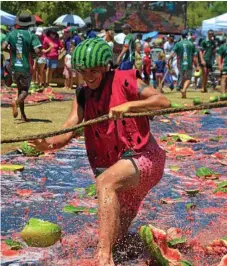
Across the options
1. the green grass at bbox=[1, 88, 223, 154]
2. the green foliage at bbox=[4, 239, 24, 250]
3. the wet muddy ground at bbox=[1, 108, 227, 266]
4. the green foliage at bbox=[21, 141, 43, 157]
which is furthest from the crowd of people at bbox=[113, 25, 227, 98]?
the green foliage at bbox=[4, 239, 24, 250]

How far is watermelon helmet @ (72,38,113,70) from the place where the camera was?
3.95 metres

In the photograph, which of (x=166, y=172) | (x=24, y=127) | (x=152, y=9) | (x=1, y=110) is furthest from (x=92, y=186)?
(x=152, y=9)

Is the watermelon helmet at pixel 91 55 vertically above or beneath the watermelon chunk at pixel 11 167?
above

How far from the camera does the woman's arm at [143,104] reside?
3.70 meters

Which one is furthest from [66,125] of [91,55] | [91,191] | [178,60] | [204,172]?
[178,60]

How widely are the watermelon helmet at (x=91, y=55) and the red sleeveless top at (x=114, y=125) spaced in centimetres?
16

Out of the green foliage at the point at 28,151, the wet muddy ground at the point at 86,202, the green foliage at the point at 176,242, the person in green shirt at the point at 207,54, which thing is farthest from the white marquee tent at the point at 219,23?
the green foliage at the point at 176,242

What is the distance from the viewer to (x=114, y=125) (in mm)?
4031

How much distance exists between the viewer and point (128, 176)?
3.84 meters

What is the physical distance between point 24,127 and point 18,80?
1119 mm

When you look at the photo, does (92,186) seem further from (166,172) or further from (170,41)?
(170,41)

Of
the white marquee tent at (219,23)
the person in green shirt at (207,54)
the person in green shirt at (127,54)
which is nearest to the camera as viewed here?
the person in green shirt at (127,54)

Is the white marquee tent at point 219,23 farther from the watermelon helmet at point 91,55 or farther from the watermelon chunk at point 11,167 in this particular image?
the watermelon helmet at point 91,55

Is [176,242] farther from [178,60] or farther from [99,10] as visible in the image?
[99,10]
